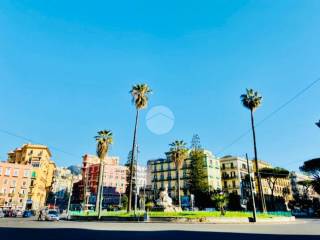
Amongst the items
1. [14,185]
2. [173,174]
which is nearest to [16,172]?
[14,185]

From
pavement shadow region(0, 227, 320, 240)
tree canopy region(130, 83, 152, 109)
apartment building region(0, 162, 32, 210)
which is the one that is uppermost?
tree canopy region(130, 83, 152, 109)

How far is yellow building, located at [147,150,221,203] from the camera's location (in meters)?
82.9

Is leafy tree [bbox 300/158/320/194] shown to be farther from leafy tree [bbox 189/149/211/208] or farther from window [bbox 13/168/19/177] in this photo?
window [bbox 13/168/19/177]

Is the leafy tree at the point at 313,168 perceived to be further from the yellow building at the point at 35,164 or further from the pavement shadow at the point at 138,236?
the yellow building at the point at 35,164

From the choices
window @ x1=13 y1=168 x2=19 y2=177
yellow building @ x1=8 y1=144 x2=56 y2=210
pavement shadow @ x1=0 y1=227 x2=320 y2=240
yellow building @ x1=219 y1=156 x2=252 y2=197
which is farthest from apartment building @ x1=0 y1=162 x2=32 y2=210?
pavement shadow @ x1=0 y1=227 x2=320 y2=240

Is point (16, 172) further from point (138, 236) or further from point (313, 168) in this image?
point (313, 168)

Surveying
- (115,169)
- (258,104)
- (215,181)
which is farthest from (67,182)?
(258,104)

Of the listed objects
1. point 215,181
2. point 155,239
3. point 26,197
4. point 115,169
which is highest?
point 115,169

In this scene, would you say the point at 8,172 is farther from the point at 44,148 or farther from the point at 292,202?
the point at 292,202

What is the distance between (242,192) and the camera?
265 ft

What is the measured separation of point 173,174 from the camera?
87.9m

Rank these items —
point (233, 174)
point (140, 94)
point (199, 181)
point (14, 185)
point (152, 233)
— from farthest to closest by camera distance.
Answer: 1. point (233, 174)
2. point (199, 181)
3. point (14, 185)
4. point (140, 94)
5. point (152, 233)

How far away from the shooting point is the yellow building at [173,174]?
82.9 m

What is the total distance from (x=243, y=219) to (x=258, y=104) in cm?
2462
